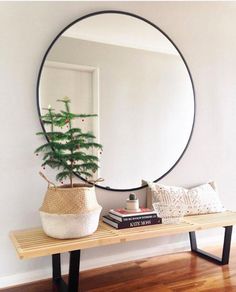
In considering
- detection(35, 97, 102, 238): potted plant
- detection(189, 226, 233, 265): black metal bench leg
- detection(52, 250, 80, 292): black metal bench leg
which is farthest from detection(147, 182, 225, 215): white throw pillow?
detection(52, 250, 80, 292): black metal bench leg

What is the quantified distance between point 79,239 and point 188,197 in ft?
2.99

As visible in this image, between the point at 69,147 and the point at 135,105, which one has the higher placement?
the point at 135,105

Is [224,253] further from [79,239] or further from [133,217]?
[79,239]

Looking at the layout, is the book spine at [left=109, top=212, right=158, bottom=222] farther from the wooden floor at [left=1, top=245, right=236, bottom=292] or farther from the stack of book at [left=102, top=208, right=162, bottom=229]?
the wooden floor at [left=1, top=245, right=236, bottom=292]

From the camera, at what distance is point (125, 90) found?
2053 mm

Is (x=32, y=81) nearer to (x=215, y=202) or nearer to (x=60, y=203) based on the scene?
(x=60, y=203)

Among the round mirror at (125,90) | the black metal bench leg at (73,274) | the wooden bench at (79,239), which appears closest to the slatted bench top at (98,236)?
the wooden bench at (79,239)

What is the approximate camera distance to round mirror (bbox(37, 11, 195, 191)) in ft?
6.15

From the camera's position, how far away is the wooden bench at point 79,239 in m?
1.39

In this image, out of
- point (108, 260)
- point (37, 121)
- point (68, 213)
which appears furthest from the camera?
point (108, 260)

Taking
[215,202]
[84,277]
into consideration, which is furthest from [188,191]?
[84,277]

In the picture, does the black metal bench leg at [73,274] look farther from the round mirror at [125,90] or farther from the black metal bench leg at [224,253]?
the black metal bench leg at [224,253]

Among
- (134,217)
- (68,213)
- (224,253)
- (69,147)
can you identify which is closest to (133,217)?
(134,217)

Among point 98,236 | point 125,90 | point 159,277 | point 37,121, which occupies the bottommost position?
point 159,277
